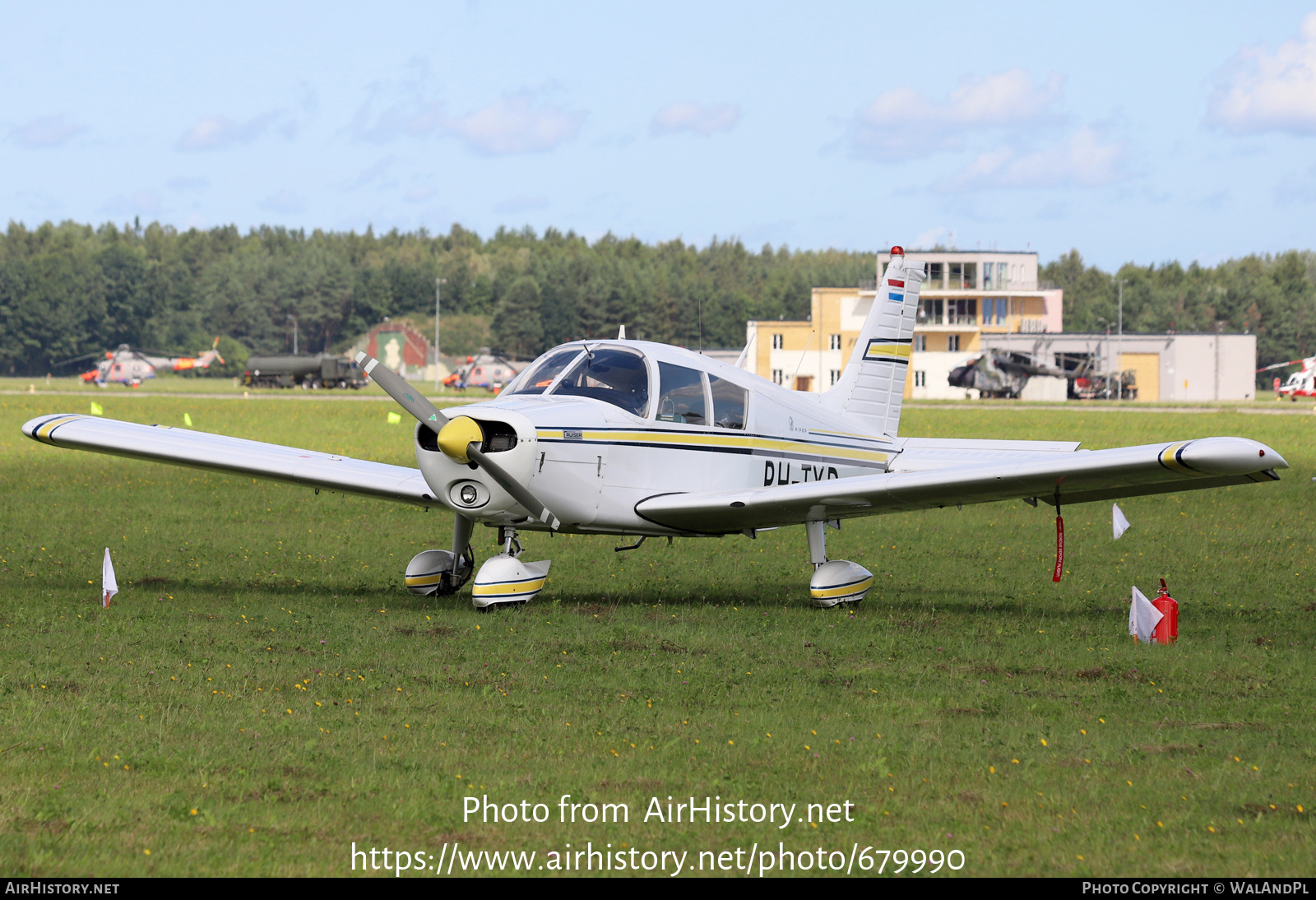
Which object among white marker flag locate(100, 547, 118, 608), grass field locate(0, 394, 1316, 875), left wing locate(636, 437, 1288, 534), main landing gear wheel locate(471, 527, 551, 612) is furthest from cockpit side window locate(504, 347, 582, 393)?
white marker flag locate(100, 547, 118, 608)

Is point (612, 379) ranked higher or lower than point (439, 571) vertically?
higher

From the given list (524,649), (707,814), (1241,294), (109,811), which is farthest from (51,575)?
(1241,294)

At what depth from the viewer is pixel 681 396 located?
44.3 feet

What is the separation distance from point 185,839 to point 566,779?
199cm

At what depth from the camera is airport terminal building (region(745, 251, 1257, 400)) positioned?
108 meters

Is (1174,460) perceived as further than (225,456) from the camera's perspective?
No

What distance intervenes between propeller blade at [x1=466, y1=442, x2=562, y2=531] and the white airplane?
17mm

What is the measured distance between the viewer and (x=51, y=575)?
1520 centimetres

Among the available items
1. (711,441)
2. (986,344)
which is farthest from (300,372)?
(711,441)

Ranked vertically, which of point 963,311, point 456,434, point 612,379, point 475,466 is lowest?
point 475,466

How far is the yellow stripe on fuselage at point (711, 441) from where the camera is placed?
41.7 feet

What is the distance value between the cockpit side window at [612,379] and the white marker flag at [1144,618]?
4.89 m

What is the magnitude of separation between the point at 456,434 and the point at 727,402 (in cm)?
341

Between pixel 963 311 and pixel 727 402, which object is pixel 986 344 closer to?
pixel 963 311
